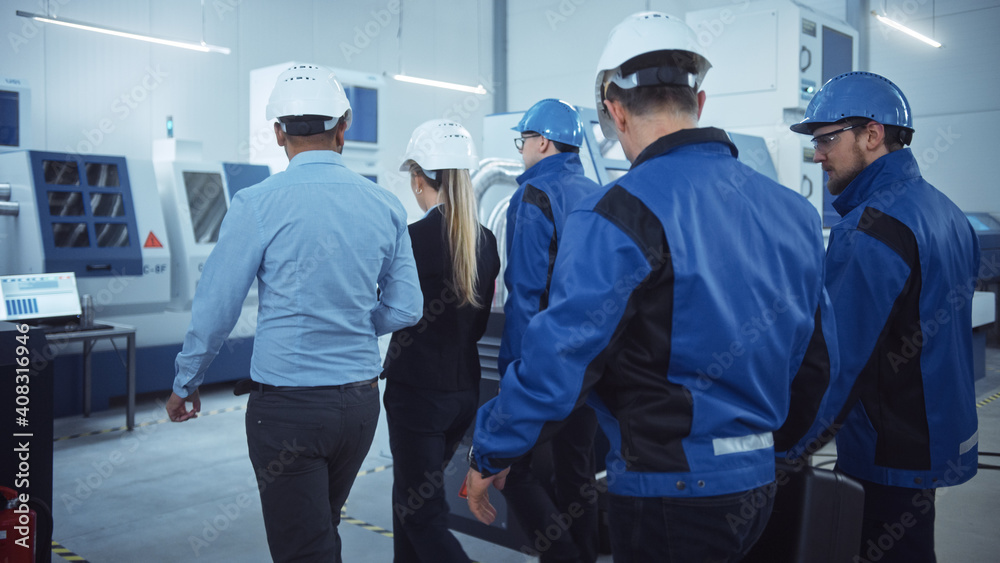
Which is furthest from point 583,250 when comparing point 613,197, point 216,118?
point 216,118

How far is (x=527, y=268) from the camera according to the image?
2430 millimetres

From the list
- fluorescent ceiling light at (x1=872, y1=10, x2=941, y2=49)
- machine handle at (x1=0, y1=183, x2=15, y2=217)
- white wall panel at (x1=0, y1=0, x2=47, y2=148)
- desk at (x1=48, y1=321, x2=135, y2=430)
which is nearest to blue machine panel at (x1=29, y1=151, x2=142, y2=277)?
machine handle at (x1=0, y1=183, x2=15, y2=217)

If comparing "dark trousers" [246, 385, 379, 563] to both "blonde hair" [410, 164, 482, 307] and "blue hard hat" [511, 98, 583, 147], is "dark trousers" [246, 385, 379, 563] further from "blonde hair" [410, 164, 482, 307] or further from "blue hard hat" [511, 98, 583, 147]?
"blue hard hat" [511, 98, 583, 147]

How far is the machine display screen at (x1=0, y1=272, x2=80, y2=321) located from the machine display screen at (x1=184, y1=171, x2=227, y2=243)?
1237 mm

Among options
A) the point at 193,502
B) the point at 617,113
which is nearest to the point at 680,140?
the point at 617,113

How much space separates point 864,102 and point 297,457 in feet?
5.28

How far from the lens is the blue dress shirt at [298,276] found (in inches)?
70.9

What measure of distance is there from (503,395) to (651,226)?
0.36 m

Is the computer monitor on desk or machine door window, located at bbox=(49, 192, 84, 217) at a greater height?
machine door window, located at bbox=(49, 192, 84, 217)

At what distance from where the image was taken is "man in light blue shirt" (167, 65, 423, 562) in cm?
181

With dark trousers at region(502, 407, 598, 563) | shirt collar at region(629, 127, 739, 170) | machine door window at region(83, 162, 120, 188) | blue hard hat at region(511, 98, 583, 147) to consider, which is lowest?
dark trousers at region(502, 407, 598, 563)

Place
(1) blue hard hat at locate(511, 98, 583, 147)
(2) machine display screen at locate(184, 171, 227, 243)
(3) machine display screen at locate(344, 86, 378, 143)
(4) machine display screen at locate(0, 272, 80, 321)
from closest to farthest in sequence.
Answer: (1) blue hard hat at locate(511, 98, 583, 147), (4) machine display screen at locate(0, 272, 80, 321), (2) machine display screen at locate(184, 171, 227, 243), (3) machine display screen at locate(344, 86, 378, 143)

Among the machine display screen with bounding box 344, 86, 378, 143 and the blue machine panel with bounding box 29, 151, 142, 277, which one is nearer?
the blue machine panel with bounding box 29, 151, 142, 277

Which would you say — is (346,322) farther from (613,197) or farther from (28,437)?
(28,437)
